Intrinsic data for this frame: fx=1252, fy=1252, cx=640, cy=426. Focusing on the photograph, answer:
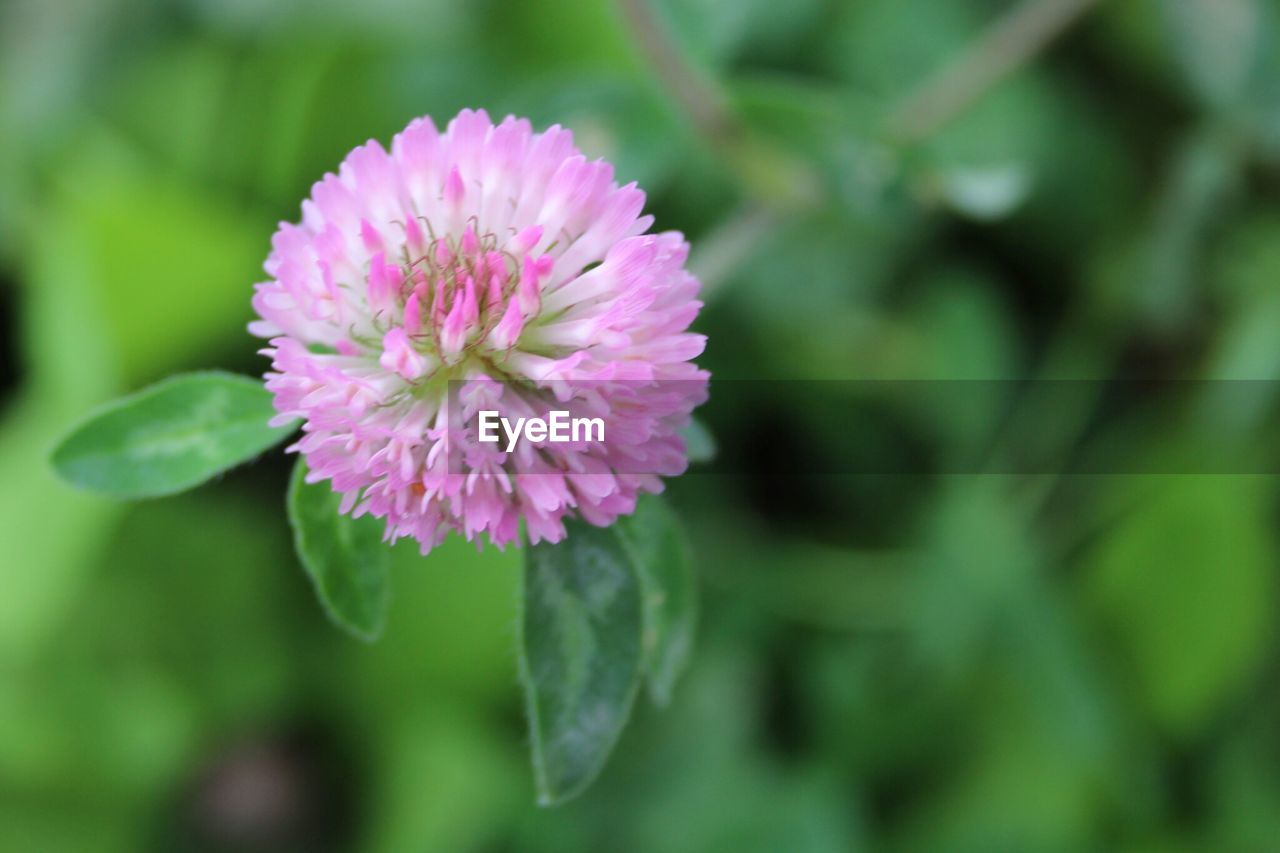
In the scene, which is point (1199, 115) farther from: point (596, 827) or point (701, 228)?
point (596, 827)

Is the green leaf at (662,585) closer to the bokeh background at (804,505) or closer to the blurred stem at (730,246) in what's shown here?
the blurred stem at (730,246)

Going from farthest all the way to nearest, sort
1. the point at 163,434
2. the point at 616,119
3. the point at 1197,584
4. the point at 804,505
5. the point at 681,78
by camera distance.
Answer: the point at 804,505 → the point at 1197,584 → the point at 616,119 → the point at 681,78 → the point at 163,434

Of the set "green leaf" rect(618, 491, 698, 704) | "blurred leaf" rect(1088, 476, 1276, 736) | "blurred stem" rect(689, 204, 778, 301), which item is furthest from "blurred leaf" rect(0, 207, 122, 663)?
"blurred leaf" rect(1088, 476, 1276, 736)

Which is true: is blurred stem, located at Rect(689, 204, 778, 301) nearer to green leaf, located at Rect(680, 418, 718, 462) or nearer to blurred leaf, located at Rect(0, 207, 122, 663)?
green leaf, located at Rect(680, 418, 718, 462)

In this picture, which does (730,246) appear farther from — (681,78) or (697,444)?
(697,444)

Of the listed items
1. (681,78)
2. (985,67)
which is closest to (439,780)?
(681,78)

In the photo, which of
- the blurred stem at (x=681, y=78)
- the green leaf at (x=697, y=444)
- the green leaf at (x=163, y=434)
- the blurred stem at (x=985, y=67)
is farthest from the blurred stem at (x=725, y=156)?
the green leaf at (x=163, y=434)
